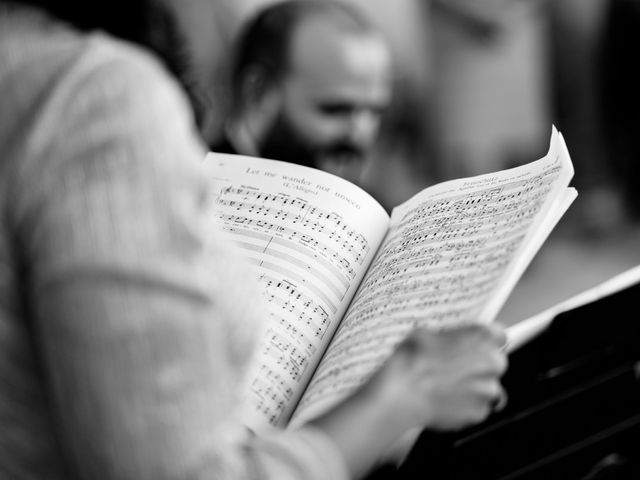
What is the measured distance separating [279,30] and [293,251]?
0.98 m

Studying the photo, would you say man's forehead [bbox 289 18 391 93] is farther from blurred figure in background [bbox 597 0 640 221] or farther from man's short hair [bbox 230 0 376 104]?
blurred figure in background [bbox 597 0 640 221]

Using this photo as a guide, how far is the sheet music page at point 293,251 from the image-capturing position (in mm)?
690

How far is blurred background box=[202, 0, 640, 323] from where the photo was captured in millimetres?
2297

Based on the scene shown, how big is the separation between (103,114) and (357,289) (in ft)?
1.35

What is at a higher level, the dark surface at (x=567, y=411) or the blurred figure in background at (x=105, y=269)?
the blurred figure in background at (x=105, y=269)

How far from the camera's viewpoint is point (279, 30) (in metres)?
1.61

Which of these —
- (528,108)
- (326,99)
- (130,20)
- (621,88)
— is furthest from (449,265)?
(621,88)

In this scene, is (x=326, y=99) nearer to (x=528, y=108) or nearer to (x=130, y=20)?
(x=130, y=20)

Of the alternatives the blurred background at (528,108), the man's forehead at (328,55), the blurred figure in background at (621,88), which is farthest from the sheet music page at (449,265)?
the blurred figure in background at (621,88)

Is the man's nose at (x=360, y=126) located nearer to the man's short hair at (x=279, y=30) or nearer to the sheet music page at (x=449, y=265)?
the man's short hair at (x=279, y=30)

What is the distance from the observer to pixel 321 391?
638mm

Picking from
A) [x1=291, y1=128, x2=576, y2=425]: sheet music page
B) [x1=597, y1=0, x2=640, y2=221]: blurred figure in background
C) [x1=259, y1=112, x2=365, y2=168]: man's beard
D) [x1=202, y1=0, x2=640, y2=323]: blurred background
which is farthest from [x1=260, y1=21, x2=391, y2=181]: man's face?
[x1=597, y1=0, x2=640, y2=221]: blurred figure in background

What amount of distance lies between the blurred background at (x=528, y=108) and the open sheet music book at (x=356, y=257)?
1.28 metres

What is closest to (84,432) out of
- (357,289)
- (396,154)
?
(357,289)
